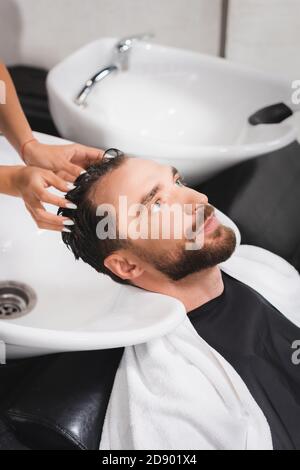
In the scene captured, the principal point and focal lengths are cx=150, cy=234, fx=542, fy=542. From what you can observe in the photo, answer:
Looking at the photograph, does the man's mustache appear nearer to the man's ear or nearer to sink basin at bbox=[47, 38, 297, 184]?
the man's ear

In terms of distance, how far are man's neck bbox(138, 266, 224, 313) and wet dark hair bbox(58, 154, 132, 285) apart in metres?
0.10

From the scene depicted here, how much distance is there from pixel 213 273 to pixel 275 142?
421 mm

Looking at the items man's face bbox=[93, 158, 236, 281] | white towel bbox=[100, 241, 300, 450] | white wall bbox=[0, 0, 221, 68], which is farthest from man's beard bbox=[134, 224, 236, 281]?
white wall bbox=[0, 0, 221, 68]

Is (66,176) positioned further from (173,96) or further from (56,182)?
(173,96)

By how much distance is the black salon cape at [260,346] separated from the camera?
100cm

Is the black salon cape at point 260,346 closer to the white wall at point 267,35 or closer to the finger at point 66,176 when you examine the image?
the finger at point 66,176

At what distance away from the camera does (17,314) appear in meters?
1.21

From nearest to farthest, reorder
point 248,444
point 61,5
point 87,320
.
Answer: point 248,444, point 87,320, point 61,5

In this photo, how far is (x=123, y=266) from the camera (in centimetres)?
103

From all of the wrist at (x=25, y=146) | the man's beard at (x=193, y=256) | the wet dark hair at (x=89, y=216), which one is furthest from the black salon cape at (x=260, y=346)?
the wrist at (x=25, y=146)

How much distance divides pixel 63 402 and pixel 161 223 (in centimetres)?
36

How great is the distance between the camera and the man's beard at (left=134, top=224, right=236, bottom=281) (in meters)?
1.00

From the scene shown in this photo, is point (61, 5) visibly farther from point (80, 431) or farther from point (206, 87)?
point (80, 431)

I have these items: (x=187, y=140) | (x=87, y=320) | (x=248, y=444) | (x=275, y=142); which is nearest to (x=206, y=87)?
(x=187, y=140)
